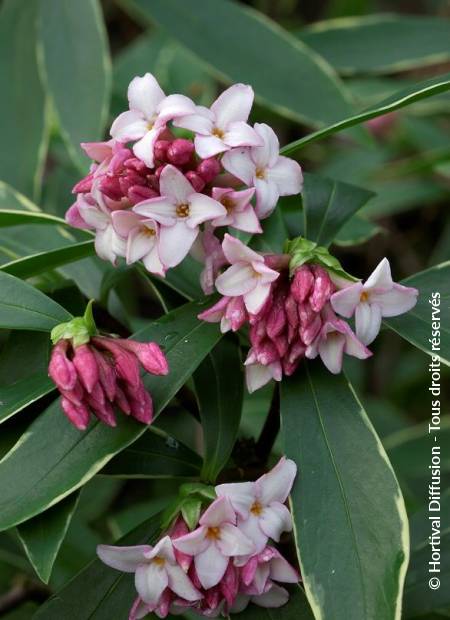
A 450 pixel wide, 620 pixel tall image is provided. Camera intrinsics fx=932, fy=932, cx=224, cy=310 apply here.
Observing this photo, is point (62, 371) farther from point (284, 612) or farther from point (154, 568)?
point (284, 612)

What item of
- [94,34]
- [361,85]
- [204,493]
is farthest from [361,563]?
[361,85]

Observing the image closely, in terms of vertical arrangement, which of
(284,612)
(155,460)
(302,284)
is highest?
(302,284)

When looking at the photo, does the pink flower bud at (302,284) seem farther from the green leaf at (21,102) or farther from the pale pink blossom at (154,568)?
the green leaf at (21,102)

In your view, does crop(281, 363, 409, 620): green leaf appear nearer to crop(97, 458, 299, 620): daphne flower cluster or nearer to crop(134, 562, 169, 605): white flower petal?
crop(97, 458, 299, 620): daphne flower cluster

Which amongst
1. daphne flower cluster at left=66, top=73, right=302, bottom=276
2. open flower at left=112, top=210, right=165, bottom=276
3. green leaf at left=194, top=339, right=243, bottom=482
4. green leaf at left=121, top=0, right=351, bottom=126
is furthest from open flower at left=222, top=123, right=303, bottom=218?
green leaf at left=121, top=0, right=351, bottom=126

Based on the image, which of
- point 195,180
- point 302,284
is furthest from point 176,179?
point 302,284

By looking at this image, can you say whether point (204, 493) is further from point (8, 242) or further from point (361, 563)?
point (8, 242)
